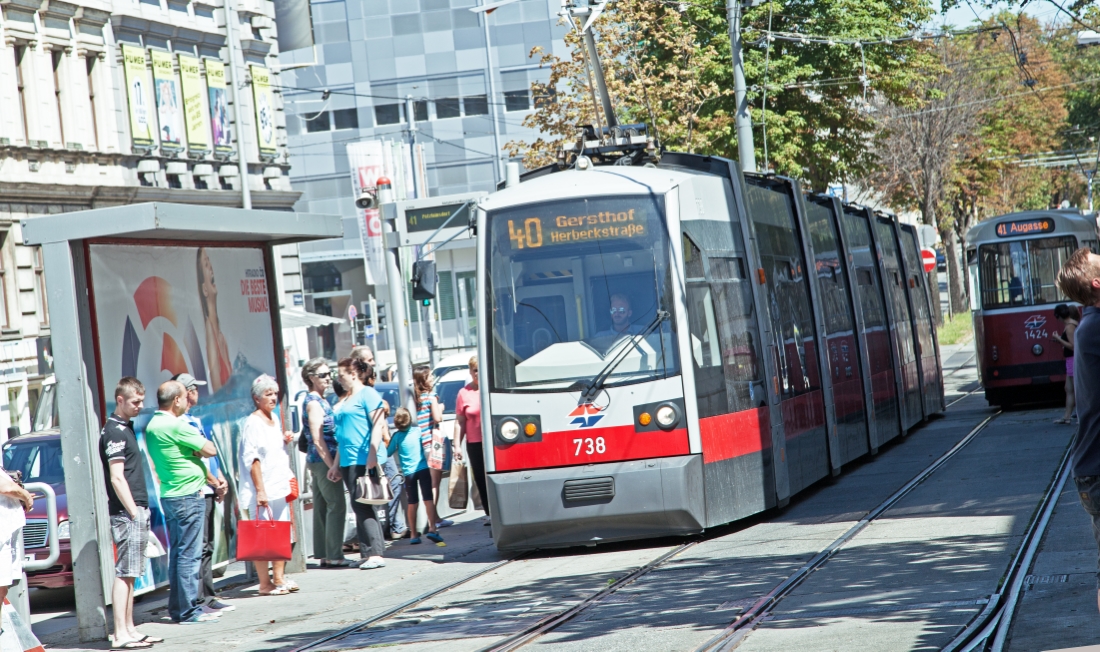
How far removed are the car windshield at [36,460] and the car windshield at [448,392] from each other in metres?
9.05

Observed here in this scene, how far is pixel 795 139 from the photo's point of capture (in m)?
33.4

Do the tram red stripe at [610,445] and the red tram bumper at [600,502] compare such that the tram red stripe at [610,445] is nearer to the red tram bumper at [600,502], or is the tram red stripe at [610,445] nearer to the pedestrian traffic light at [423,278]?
the red tram bumper at [600,502]

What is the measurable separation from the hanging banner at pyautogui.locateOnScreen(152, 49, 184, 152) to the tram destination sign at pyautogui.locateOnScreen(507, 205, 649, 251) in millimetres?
24293

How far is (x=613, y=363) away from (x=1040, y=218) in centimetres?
→ 1388

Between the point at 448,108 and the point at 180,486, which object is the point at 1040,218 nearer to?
the point at 180,486

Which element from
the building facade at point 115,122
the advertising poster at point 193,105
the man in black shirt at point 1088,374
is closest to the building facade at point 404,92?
the building facade at point 115,122

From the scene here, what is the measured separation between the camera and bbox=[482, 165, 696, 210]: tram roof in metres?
11.8

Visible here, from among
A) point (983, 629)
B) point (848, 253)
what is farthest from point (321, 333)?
point (983, 629)

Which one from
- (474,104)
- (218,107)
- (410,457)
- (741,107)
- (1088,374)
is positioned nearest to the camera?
(1088,374)

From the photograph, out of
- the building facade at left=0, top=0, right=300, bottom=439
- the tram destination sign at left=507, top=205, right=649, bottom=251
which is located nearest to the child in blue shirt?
the tram destination sign at left=507, top=205, right=649, bottom=251

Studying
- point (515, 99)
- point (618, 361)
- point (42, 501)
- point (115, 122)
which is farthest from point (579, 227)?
point (515, 99)

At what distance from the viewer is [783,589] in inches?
349

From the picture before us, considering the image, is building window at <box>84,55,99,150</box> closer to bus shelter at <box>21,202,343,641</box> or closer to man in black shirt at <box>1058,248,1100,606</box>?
bus shelter at <box>21,202,343,641</box>

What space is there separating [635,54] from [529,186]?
19.8 meters
